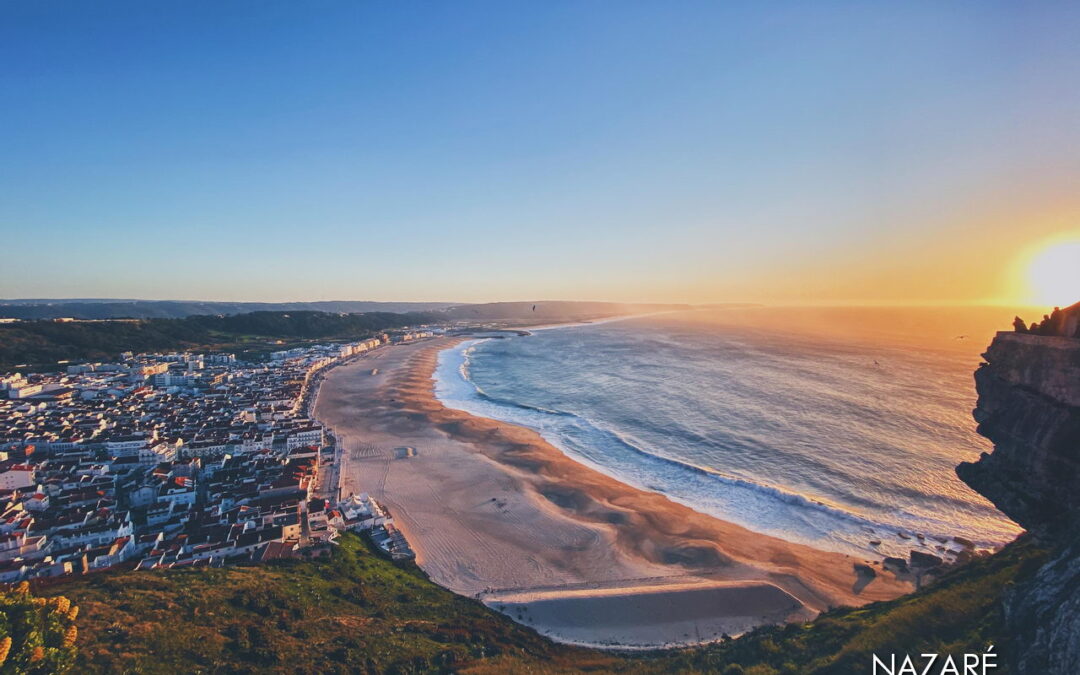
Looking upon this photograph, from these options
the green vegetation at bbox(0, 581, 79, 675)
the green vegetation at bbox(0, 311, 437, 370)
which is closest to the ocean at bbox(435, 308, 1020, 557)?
the green vegetation at bbox(0, 581, 79, 675)

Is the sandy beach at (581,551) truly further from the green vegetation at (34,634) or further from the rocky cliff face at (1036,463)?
the green vegetation at (34,634)

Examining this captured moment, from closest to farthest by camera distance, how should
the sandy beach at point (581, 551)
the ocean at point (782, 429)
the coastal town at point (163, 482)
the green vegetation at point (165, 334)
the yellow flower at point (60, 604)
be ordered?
1. the yellow flower at point (60, 604)
2. the sandy beach at point (581, 551)
3. the coastal town at point (163, 482)
4. the ocean at point (782, 429)
5. the green vegetation at point (165, 334)

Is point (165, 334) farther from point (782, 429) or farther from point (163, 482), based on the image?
point (782, 429)

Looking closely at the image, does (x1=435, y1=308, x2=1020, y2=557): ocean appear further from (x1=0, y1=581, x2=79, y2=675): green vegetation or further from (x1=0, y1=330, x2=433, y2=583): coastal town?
(x1=0, y1=581, x2=79, y2=675): green vegetation

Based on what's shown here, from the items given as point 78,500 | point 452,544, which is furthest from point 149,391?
point 452,544

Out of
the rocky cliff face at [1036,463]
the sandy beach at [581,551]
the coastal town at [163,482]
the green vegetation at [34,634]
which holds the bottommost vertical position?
the sandy beach at [581,551]

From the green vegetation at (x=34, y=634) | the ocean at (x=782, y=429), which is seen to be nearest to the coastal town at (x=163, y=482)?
the green vegetation at (x=34, y=634)
